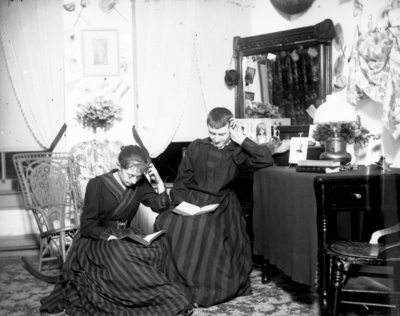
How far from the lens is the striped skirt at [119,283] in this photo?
10.2 feet

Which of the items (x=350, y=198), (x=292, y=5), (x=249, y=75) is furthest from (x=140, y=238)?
(x=292, y=5)

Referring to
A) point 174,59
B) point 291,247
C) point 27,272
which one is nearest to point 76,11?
point 174,59

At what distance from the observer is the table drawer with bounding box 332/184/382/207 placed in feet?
10.2

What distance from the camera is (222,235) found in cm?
358

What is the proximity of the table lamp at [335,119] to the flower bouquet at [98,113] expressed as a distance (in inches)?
88.8

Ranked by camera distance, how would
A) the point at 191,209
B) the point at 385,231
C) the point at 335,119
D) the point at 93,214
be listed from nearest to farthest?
1. the point at 385,231
2. the point at 93,214
3. the point at 335,119
4. the point at 191,209

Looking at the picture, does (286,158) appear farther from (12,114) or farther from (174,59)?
(12,114)

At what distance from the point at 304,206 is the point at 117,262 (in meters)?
1.30

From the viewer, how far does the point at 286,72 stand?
4.46 metres

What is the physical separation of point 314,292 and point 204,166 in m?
1.29

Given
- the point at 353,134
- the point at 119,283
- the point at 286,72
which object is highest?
the point at 286,72

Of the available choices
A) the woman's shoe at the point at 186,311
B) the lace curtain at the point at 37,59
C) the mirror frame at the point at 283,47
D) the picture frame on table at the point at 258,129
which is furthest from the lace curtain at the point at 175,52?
the woman's shoe at the point at 186,311

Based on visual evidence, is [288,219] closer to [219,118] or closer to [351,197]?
[351,197]

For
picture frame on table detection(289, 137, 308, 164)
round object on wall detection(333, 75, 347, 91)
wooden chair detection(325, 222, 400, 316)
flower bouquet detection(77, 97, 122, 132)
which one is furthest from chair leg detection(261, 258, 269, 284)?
flower bouquet detection(77, 97, 122, 132)
